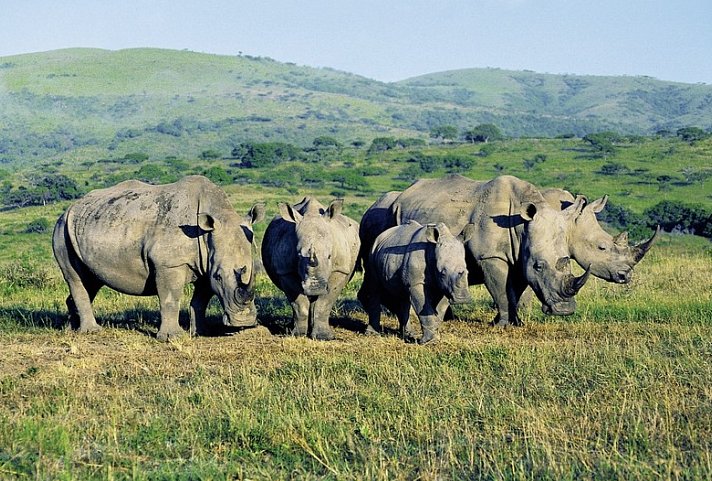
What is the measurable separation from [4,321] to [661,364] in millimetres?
9633

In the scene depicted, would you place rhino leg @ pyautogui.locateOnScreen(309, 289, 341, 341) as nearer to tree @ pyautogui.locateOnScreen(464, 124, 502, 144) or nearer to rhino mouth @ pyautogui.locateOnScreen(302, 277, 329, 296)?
rhino mouth @ pyautogui.locateOnScreen(302, 277, 329, 296)

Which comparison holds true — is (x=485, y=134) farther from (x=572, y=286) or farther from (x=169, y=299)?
(x=169, y=299)

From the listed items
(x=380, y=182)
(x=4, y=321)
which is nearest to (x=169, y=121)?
Answer: (x=380, y=182)

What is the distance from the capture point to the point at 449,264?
39.9ft

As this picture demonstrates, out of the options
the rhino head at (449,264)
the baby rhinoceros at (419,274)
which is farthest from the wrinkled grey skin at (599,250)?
the rhino head at (449,264)

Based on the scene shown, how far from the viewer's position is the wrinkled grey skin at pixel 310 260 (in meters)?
12.7

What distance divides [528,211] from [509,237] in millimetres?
507

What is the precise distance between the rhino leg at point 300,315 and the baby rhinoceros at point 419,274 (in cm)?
110

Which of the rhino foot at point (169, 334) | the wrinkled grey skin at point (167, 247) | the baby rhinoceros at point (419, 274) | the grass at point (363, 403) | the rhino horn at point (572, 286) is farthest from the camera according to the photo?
the rhino foot at point (169, 334)

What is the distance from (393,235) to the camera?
13.8 meters

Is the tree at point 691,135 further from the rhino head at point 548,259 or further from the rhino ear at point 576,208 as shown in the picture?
the rhino head at point 548,259

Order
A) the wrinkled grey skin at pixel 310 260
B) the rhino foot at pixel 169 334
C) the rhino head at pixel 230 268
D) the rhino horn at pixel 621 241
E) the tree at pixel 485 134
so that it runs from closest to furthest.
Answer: the wrinkled grey skin at pixel 310 260 → the rhino head at pixel 230 268 → the rhino foot at pixel 169 334 → the rhino horn at pixel 621 241 → the tree at pixel 485 134

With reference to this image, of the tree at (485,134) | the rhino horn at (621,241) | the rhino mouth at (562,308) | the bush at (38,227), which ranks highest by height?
the rhino horn at (621,241)

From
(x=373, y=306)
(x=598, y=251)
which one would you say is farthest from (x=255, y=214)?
(x=598, y=251)
